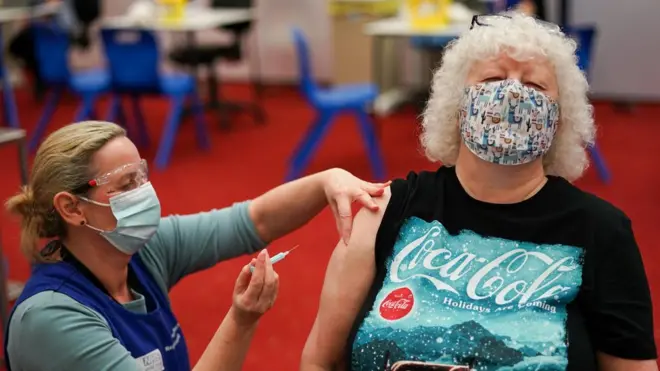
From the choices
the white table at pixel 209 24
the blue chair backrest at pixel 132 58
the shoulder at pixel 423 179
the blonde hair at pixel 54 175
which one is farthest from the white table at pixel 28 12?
the shoulder at pixel 423 179

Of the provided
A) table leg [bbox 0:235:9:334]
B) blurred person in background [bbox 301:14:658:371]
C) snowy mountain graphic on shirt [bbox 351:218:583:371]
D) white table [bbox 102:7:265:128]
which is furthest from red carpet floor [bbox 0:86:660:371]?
table leg [bbox 0:235:9:334]

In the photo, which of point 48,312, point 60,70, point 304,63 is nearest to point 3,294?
point 48,312

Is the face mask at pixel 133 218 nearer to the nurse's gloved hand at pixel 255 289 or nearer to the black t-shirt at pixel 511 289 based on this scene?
the nurse's gloved hand at pixel 255 289

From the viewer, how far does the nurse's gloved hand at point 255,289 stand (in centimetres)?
136

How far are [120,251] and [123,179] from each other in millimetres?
160

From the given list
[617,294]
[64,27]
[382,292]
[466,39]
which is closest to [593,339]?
[617,294]

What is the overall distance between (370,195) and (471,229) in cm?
23

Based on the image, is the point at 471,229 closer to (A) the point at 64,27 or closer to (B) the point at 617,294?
Result: (B) the point at 617,294

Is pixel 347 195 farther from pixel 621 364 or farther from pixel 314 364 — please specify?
pixel 621 364

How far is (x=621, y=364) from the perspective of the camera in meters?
1.49

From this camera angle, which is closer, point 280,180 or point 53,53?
point 280,180

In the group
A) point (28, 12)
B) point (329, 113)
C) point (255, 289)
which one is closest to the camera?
point (255, 289)

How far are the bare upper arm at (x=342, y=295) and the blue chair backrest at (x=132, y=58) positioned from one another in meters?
3.89

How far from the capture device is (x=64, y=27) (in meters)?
7.13
